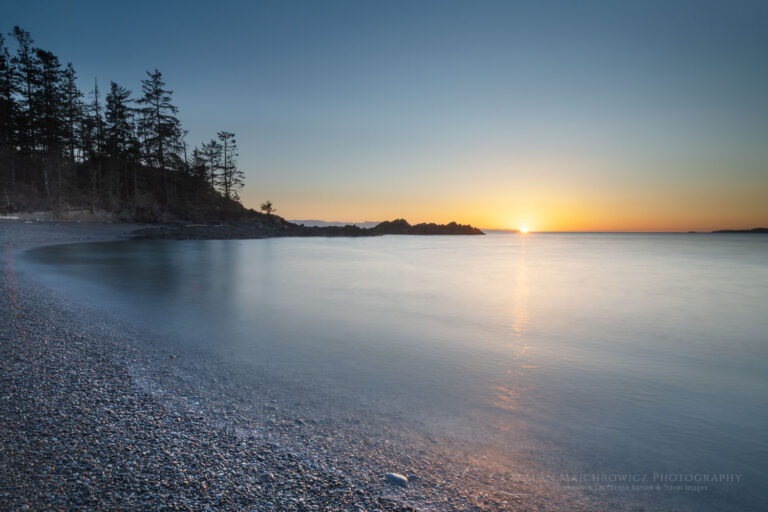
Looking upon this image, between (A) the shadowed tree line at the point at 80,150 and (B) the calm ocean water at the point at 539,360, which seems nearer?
(B) the calm ocean water at the point at 539,360

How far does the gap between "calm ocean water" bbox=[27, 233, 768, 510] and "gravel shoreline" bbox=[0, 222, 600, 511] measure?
2.13ft

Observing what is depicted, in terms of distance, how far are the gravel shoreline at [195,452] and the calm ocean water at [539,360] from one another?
2.13 ft

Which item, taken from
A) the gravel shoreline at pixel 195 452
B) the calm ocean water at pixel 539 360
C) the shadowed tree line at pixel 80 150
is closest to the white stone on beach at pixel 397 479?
the gravel shoreline at pixel 195 452

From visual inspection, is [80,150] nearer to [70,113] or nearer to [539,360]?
[70,113]

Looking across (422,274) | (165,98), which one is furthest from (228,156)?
(422,274)

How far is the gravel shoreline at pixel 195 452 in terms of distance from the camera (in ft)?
8.20

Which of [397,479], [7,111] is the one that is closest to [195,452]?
[397,479]

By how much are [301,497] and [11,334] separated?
6498 millimetres

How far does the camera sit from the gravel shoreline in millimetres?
2498

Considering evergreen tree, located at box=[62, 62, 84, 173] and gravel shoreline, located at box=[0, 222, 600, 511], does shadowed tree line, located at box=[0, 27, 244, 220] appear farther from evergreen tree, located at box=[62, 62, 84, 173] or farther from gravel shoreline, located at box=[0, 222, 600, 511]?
gravel shoreline, located at box=[0, 222, 600, 511]

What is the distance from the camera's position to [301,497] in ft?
8.40

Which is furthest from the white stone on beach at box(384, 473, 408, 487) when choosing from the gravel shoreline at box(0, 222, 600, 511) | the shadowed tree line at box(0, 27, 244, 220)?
the shadowed tree line at box(0, 27, 244, 220)

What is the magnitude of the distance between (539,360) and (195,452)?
5963 millimetres

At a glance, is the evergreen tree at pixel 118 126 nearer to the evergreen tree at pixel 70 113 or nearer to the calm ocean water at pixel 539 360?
the evergreen tree at pixel 70 113
